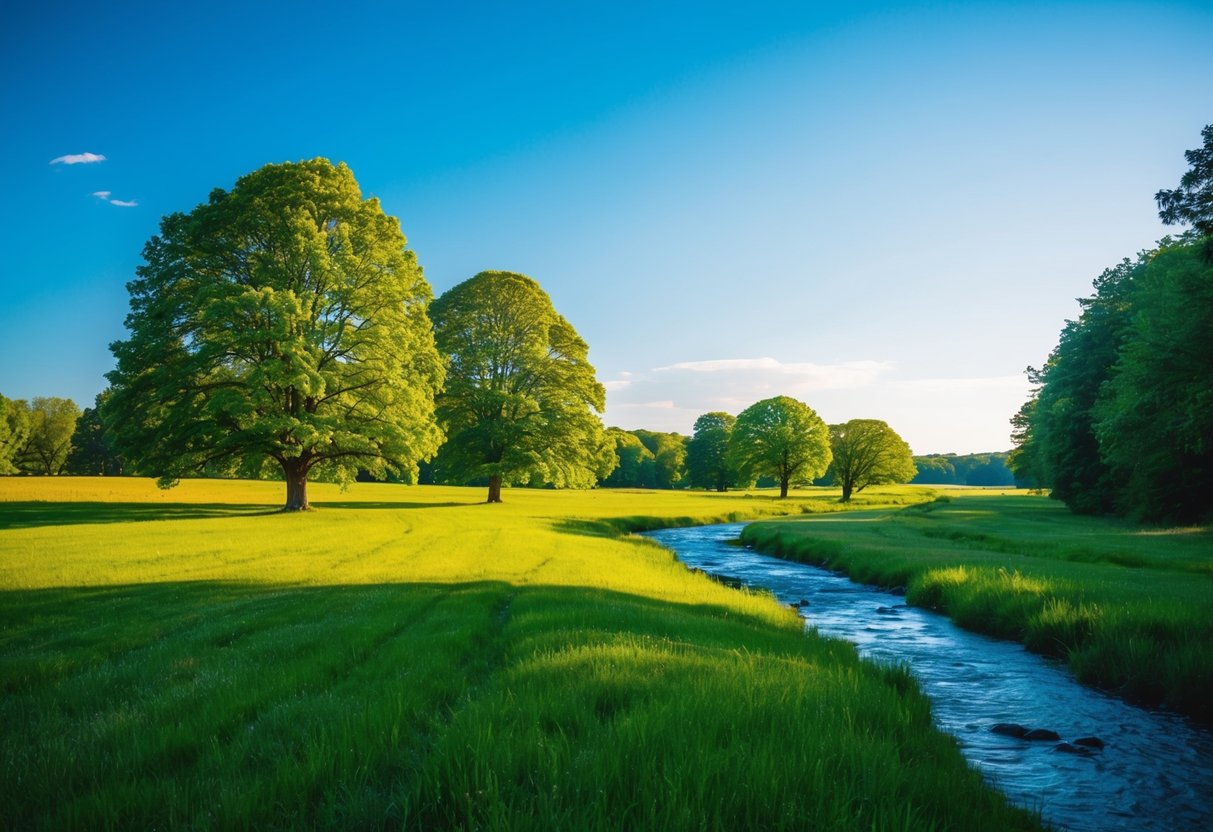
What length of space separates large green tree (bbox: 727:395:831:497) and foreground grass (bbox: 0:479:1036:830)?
248 ft

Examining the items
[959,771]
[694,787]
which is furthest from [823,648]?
[694,787]

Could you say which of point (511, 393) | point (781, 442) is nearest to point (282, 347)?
point (511, 393)

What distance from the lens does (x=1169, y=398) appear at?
2677cm

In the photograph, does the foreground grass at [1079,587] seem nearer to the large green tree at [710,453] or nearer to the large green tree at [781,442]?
the large green tree at [781,442]

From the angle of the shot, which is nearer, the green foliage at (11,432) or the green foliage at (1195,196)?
the green foliage at (1195,196)

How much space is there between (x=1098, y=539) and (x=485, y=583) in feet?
93.4

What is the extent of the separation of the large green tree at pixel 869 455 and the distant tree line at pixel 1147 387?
3911 centimetres

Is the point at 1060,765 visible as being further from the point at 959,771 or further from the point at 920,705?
the point at 959,771

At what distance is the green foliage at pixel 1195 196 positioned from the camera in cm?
1722

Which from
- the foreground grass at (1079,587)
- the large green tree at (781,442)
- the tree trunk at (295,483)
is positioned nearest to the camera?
the foreground grass at (1079,587)

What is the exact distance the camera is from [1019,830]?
15.9 ft

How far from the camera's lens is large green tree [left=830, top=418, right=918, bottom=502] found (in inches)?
3629

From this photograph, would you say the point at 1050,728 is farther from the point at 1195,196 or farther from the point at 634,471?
the point at 634,471

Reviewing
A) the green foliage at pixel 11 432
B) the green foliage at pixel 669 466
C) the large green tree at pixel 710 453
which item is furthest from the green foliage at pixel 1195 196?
the green foliage at pixel 11 432
